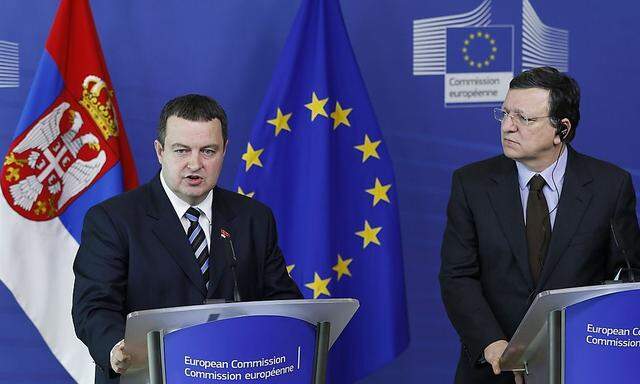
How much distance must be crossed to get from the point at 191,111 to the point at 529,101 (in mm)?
1068

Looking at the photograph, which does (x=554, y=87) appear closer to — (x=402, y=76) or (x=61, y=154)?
(x=402, y=76)

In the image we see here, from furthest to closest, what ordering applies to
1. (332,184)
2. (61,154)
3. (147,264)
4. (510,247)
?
(332,184)
(61,154)
(510,247)
(147,264)

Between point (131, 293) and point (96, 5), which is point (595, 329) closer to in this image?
point (131, 293)

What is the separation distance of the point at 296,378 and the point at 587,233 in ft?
4.04

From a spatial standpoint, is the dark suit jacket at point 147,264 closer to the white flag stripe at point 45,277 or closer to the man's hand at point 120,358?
the man's hand at point 120,358

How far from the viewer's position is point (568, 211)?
120 inches

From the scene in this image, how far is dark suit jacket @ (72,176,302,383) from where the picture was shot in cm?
266

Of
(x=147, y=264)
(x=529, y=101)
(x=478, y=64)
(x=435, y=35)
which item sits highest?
(x=435, y=35)

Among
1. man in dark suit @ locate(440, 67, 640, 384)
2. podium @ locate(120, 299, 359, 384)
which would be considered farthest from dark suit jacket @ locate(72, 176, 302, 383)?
man in dark suit @ locate(440, 67, 640, 384)

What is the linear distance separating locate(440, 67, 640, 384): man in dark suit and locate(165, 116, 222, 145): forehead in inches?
34.4

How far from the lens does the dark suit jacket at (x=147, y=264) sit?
8.73 feet

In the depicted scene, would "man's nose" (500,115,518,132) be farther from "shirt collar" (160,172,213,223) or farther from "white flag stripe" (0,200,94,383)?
"white flag stripe" (0,200,94,383)

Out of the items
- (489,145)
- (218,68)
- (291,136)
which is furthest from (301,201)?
(489,145)

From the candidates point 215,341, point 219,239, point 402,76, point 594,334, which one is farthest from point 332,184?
point 215,341
